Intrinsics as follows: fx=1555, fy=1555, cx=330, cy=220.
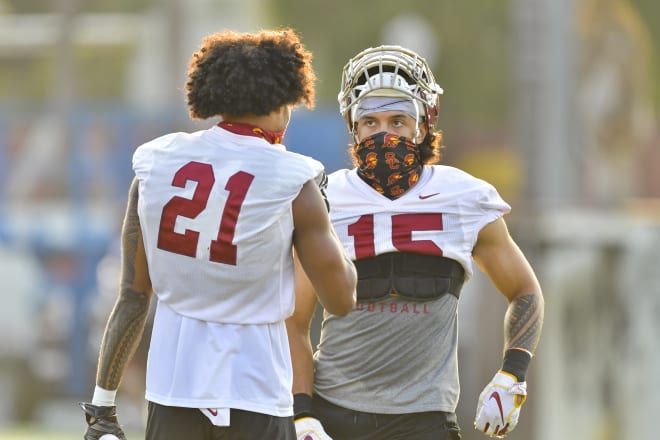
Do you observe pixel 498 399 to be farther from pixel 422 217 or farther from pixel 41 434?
pixel 41 434

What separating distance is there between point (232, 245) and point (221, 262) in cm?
6

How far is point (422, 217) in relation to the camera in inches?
225

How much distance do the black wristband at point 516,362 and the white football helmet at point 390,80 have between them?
906 mm

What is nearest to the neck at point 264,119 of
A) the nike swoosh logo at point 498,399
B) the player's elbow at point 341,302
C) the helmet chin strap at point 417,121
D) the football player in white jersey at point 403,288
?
the player's elbow at point 341,302

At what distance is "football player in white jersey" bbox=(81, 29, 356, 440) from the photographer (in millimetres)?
4836

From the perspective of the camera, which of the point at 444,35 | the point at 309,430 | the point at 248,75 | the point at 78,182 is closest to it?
the point at 248,75

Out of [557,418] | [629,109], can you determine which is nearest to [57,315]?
[629,109]

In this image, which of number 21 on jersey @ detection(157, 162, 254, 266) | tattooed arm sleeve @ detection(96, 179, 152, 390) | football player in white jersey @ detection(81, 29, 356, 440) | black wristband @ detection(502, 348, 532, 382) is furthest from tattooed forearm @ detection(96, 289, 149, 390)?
black wristband @ detection(502, 348, 532, 382)

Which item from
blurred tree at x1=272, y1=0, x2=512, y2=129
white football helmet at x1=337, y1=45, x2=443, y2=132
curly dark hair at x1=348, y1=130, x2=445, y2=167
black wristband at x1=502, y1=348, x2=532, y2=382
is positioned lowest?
black wristband at x1=502, y1=348, x2=532, y2=382

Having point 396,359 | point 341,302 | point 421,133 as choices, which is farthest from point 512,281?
point 341,302

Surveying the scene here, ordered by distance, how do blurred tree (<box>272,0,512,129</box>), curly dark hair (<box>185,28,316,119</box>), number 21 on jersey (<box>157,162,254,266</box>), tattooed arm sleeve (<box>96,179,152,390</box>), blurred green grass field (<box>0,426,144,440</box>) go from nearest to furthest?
number 21 on jersey (<box>157,162,254,266</box>), curly dark hair (<box>185,28,316,119</box>), tattooed arm sleeve (<box>96,179,152,390</box>), blurred green grass field (<box>0,426,144,440</box>), blurred tree (<box>272,0,512,129</box>)

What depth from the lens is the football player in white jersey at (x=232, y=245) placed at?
4836 millimetres

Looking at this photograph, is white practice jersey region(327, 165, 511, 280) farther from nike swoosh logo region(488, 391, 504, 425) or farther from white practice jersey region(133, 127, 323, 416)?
white practice jersey region(133, 127, 323, 416)

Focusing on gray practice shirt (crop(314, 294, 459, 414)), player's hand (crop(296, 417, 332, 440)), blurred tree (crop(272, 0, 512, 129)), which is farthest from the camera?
blurred tree (crop(272, 0, 512, 129))
